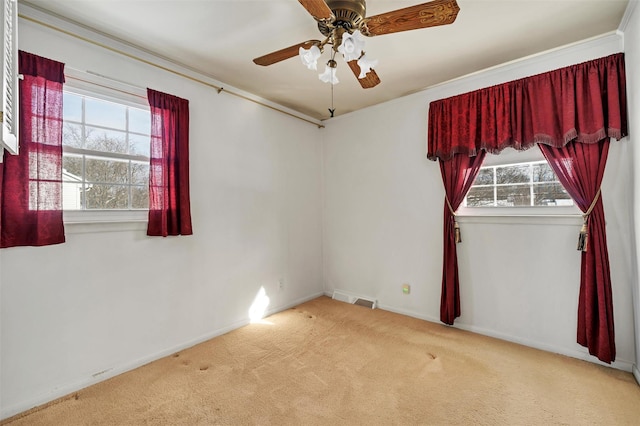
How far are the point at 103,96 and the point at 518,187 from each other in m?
3.68

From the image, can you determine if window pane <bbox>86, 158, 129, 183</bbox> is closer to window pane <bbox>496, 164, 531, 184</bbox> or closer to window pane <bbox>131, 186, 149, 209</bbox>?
window pane <bbox>131, 186, 149, 209</bbox>

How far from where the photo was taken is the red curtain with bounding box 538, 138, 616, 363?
213 centimetres

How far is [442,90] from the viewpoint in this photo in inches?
119

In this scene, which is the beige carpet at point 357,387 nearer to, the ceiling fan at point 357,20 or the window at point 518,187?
the window at point 518,187

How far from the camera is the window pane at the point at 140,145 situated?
2.36 m

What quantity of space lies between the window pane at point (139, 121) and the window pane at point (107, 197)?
51cm

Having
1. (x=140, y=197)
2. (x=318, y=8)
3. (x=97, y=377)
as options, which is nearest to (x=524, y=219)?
(x=318, y=8)

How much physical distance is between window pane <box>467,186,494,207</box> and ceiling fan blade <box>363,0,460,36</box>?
189 cm

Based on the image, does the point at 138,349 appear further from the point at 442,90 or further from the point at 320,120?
the point at 442,90

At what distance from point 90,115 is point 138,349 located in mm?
1910

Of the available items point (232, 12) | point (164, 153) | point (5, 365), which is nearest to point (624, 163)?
point (232, 12)

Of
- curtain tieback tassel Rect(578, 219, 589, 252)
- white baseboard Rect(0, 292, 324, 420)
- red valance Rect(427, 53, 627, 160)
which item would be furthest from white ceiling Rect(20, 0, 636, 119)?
white baseboard Rect(0, 292, 324, 420)

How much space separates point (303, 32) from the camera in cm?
212

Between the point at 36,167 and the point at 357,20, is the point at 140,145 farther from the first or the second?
the point at 357,20
